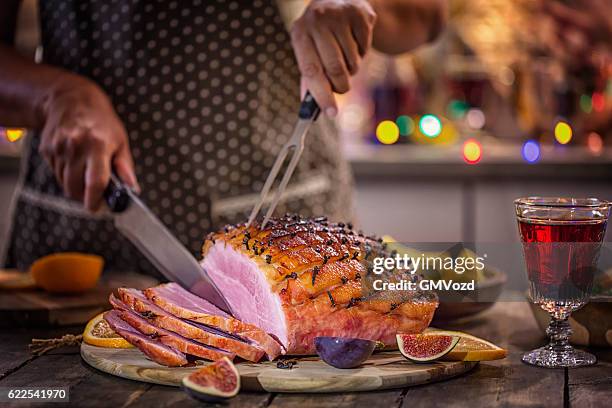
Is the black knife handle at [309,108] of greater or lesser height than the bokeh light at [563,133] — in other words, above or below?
above

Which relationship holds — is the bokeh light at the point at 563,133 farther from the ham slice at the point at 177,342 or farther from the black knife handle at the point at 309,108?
the ham slice at the point at 177,342

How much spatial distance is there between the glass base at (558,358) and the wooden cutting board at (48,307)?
922 millimetres

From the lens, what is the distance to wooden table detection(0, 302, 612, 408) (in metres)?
1.39

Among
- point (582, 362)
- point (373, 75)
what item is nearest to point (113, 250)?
point (582, 362)

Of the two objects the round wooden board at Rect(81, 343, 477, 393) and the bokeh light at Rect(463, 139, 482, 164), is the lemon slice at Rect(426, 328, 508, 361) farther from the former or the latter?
the bokeh light at Rect(463, 139, 482, 164)

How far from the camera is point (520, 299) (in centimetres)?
216

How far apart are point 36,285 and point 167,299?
650 mm

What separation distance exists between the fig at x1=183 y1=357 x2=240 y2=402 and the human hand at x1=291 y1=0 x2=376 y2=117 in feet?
2.01

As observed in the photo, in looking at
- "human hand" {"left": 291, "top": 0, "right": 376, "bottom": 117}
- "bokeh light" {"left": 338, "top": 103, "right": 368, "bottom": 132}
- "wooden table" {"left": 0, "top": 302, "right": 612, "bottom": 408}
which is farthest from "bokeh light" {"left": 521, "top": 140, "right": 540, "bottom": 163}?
"wooden table" {"left": 0, "top": 302, "right": 612, "bottom": 408}

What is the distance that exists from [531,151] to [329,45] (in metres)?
2.58

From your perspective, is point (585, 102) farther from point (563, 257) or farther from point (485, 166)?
point (563, 257)

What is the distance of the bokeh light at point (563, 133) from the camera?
4.46 meters

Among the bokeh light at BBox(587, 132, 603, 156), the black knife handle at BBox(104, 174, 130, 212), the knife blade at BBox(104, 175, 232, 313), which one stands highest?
the black knife handle at BBox(104, 174, 130, 212)

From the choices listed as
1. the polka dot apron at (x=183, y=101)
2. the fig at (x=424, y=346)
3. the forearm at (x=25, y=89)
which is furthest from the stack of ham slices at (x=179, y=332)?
the polka dot apron at (x=183, y=101)
